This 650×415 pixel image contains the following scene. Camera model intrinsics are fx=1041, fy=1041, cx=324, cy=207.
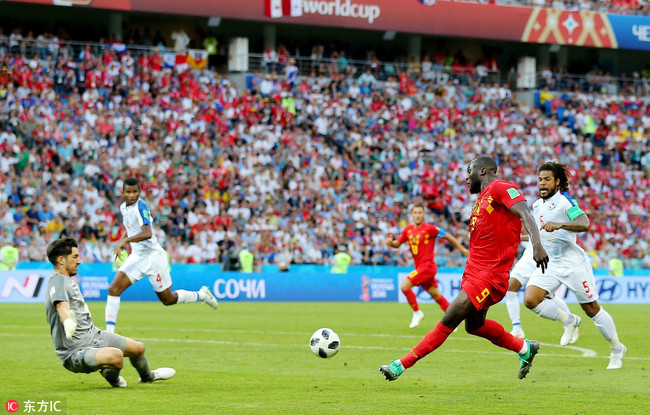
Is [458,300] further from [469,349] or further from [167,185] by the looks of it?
[167,185]

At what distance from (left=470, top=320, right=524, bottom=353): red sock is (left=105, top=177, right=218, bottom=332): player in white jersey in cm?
683

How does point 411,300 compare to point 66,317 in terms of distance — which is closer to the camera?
point 66,317

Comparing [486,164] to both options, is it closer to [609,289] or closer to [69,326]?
[69,326]

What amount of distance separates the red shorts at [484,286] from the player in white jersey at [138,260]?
7016 mm

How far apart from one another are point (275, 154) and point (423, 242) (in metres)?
17.3

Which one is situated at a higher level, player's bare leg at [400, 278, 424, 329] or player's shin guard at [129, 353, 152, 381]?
player's shin guard at [129, 353, 152, 381]

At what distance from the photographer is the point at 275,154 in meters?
37.8

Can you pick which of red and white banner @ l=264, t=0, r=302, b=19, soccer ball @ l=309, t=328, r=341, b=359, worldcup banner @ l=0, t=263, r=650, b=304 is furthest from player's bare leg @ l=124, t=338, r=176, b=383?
red and white banner @ l=264, t=0, r=302, b=19

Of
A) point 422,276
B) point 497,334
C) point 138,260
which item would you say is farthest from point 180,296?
point 497,334

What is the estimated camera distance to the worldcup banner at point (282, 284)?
28547 mm

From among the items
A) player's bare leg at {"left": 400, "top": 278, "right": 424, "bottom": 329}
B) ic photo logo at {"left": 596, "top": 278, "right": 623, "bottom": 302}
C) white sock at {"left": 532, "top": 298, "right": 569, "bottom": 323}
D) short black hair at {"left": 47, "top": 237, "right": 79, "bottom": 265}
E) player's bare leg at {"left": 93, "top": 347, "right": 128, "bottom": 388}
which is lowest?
ic photo logo at {"left": 596, "top": 278, "right": 623, "bottom": 302}

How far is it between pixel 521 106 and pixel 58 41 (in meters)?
20.8

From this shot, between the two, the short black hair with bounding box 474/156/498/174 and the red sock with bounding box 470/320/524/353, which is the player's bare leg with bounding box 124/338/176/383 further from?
the short black hair with bounding box 474/156/498/174

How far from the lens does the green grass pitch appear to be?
9.88 m
